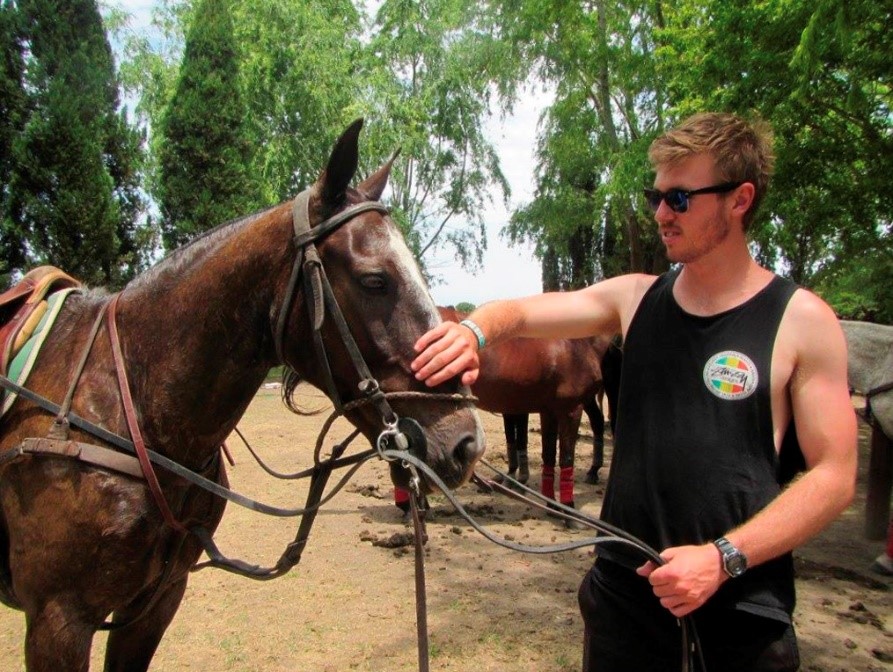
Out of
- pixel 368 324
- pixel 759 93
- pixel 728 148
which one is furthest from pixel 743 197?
→ pixel 759 93

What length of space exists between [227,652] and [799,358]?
3541 millimetres

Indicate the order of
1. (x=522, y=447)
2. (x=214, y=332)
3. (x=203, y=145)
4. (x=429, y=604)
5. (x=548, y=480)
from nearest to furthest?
(x=214, y=332)
(x=429, y=604)
(x=548, y=480)
(x=522, y=447)
(x=203, y=145)

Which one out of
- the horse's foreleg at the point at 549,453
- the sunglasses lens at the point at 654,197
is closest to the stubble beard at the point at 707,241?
the sunglasses lens at the point at 654,197

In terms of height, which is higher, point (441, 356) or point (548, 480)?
point (441, 356)

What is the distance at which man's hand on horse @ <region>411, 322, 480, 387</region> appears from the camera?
1668 mm

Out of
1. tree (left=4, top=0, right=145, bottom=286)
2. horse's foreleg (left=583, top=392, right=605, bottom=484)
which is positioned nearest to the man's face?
horse's foreleg (left=583, top=392, right=605, bottom=484)

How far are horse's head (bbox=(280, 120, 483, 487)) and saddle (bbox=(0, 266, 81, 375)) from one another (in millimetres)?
985

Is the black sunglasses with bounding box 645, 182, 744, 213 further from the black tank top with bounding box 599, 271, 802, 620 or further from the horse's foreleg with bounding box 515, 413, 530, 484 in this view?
the horse's foreleg with bounding box 515, 413, 530, 484

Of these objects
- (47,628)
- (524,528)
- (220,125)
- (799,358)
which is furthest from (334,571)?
(220,125)

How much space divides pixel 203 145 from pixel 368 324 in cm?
1502

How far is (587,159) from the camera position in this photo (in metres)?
17.5

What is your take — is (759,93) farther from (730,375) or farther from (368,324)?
(368,324)

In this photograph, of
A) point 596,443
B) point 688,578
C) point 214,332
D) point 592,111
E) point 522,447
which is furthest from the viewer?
point 592,111

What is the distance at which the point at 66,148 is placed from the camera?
40.4 feet
